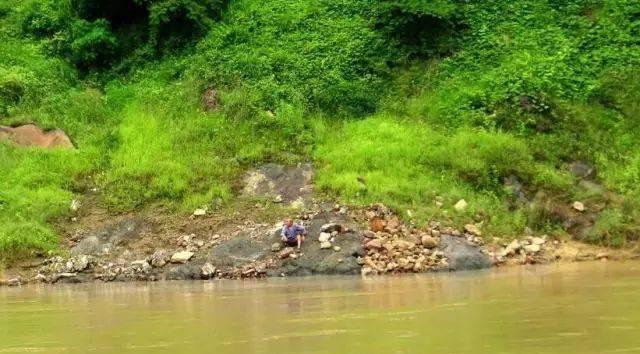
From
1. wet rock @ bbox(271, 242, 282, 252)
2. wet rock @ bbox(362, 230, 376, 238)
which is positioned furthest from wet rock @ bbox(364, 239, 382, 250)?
wet rock @ bbox(271, 242, 282, 252)

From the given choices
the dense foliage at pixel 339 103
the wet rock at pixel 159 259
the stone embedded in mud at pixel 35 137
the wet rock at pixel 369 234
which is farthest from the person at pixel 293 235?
the stone embedded in mud at pixel 35 137

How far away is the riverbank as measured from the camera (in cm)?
1761

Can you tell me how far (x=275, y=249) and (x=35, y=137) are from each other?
10.2m

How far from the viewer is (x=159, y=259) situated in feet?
61.5

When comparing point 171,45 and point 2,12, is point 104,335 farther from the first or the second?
point 2,12

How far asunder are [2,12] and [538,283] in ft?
83.1

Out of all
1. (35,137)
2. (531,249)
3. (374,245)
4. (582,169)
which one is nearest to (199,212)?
(374,245)

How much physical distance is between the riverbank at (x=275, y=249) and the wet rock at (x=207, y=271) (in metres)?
0.03

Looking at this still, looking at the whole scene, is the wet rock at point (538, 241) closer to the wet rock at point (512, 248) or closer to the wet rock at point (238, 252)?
the wet rock at point (512, 248)

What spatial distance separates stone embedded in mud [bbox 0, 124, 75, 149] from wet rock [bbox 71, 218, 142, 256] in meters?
4.80

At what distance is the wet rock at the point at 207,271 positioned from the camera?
58.9 feet

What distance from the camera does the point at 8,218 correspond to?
2050 cm

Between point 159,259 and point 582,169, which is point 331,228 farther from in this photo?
point 582,169

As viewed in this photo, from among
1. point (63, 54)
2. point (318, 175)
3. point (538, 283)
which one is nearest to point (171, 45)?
point (63, 54)
